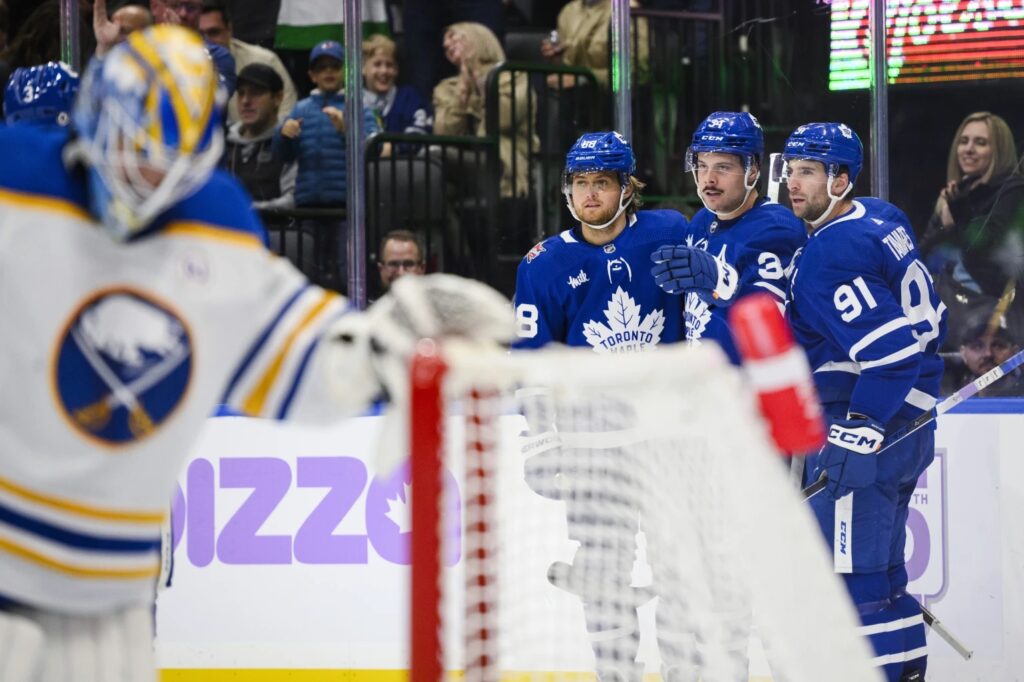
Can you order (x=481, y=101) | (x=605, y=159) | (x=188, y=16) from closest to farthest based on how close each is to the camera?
(x=605, y=159), (x=188, y=16), (x=481, y=101)

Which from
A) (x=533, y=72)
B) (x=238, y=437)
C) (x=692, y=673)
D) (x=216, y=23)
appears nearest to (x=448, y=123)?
(x=533, y=72)

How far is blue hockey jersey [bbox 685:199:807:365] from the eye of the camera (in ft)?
12.7

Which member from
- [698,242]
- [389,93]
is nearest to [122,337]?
[698,242]

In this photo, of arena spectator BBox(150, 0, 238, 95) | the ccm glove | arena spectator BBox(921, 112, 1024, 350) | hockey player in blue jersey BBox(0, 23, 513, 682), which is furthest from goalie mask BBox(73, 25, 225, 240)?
arena spectator BBox(921, 112, 1024, 350)

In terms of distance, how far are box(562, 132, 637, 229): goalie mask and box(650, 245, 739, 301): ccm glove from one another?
30cm

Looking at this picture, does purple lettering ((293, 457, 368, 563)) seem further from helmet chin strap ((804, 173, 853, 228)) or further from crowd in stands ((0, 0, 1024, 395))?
helmet chin strap ((804, 173, 853, 228))

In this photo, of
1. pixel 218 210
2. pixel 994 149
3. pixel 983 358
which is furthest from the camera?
pixel 994 149

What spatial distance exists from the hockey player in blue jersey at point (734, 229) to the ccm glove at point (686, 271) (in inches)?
1.3

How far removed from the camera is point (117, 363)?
186cm

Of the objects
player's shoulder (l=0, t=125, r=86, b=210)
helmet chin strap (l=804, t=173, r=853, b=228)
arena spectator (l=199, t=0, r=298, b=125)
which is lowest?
helmet chin strap (l=804, t=173, r=853, b=228)

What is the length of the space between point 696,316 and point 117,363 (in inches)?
87.9

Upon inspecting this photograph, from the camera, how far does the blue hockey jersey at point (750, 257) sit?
386cm

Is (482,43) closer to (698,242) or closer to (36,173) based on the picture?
(698,242)

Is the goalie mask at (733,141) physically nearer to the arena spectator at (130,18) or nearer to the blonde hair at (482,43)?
the blonde hair at (482,43)
